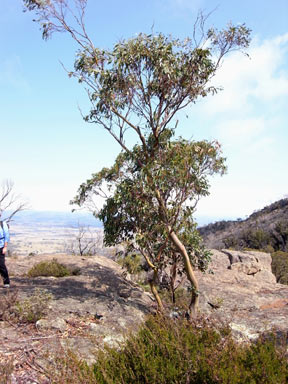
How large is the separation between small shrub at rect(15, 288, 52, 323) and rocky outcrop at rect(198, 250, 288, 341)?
4758mm

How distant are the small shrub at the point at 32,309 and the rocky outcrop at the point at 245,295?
15.6 ft

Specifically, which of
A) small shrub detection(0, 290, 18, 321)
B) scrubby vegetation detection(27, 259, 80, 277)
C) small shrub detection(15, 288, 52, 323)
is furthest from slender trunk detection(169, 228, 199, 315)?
scrubby vegetation detection(27, 259, 80, 277)

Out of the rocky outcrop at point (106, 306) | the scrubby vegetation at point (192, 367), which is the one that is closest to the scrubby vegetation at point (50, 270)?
the rocky outcrop at point (106, 306)

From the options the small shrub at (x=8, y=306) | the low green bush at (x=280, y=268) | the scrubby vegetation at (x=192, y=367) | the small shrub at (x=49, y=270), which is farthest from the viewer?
the low green bush at (x=280, y=268)

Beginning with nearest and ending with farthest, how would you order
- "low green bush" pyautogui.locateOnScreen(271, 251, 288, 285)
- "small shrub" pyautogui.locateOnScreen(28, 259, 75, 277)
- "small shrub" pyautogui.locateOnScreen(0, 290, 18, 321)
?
"small shrub" pyautogui.locateOnScreen(0, 290, 18, 321), "small shrub" pyautogui.locateOnScreen(28, 259, 75, 277), "low green bush" pyautogui.locateOnScreen(271, 251, 288, 285)

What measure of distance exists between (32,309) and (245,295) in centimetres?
940

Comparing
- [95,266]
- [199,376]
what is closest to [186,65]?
[199,376]

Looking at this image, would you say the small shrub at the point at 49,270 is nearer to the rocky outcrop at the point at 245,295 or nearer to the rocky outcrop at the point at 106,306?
the rocky outcrop at the point at 106,306

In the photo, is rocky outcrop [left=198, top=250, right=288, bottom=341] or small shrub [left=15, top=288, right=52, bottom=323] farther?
rocky outcrop [left=198, top=250, right=288, bottom=341]

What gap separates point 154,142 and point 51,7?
229 inches

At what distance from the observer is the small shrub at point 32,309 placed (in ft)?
25.2

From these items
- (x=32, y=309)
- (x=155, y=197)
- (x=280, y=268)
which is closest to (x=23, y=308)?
(x=32, y=309)

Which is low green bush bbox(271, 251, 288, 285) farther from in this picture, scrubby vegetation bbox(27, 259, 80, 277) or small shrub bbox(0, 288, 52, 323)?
small shrub bbox(0, 288, 52, 323)

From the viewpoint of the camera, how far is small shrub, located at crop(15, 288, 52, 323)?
25.2ft
